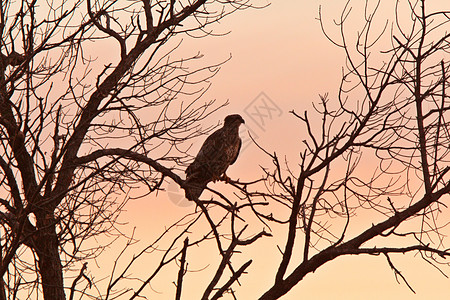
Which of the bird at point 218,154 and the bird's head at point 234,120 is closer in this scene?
the bird at point 218,154

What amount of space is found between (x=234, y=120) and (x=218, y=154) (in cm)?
68

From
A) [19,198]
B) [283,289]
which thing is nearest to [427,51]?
[283,289]

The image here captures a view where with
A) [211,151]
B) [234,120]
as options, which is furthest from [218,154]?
[234,120]

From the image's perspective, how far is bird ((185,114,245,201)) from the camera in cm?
899

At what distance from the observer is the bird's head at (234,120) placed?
9.61m

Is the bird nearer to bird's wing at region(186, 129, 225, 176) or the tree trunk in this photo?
bird's wing at region(186, 129, 225, 176)

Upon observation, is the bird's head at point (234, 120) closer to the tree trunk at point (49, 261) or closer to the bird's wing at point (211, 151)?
the bird's wing at point (211, 151)

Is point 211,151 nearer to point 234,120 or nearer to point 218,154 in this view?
point 218,154

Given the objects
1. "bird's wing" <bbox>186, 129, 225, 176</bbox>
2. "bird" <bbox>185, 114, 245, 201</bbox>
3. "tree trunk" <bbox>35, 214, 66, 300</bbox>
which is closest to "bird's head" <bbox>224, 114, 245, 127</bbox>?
"bird" <bbox>185, 114, 245, 201</bbox>

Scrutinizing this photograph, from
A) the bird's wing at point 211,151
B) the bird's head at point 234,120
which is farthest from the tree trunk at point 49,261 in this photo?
the bird's head at point 234,120

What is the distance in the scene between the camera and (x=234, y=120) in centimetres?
962

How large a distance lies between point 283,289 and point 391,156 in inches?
65.1

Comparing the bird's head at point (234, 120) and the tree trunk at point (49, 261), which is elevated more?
the bird's head at point (234, 120)

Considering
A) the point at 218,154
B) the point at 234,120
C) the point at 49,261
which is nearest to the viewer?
the point at 49,261
